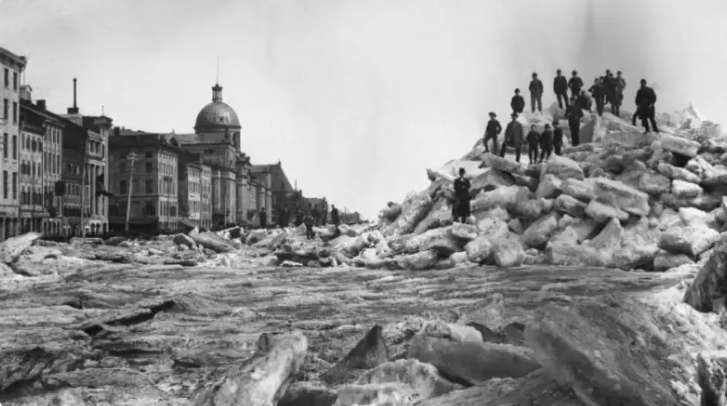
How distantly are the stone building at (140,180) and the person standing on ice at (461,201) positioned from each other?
89.2 m

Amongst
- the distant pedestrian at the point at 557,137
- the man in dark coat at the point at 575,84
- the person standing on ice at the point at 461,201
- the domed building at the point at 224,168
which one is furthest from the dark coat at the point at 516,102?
the domed building at the point at 224,168

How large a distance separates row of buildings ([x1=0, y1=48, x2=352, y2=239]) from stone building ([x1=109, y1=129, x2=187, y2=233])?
0.47ft

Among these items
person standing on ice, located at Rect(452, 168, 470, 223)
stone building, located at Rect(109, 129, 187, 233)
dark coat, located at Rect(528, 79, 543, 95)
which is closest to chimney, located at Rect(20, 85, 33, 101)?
stone building, located at Rect(109, 129, 187, 233)

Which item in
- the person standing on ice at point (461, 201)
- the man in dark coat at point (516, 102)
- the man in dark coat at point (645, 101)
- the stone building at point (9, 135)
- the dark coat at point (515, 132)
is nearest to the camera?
the person standing on ice at point (461, 201)

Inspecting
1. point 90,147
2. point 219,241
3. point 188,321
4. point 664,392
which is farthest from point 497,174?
point 90,147

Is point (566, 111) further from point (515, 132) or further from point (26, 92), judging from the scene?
point (26, 92)

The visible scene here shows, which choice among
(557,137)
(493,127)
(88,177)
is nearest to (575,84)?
(557,137)

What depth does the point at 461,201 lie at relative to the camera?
2702cm

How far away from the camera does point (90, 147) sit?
91.8 meters

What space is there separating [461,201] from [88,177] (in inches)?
2868

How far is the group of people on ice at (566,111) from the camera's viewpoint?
1166 inches

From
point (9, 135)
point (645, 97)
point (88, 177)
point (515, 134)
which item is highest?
point (9, 135)

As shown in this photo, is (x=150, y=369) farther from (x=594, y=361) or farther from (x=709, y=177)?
(x=709, y=177)

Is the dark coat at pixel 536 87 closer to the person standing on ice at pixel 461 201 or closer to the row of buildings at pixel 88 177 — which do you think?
the person standing on ice at pixel 461 201
